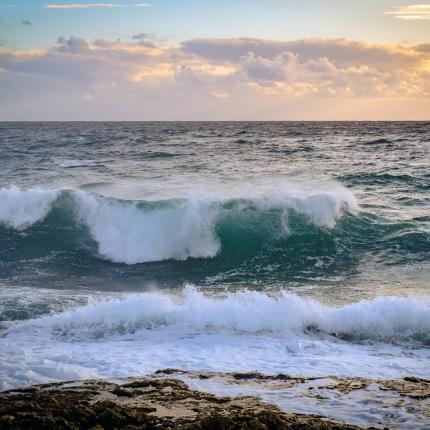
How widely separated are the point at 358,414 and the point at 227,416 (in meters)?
1.27

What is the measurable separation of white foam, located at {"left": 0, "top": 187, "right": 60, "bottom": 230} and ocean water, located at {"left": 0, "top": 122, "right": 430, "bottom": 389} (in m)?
0.05

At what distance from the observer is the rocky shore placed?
427 cm

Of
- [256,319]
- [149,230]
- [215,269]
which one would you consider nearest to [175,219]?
[149,230]

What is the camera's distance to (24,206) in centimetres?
1788

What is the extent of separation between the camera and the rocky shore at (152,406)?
4273mm

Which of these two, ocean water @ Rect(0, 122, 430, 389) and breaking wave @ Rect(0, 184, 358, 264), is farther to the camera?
breaking wave @ Rect(0, 184, 358, 264)

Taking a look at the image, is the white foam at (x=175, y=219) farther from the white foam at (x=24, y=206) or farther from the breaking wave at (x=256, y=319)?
the breaking wave at (x=256, y=319)

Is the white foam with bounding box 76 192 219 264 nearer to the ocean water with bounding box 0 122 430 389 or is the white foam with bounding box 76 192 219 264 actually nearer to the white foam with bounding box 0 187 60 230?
the ocean water with bounding box 0 122 430 389

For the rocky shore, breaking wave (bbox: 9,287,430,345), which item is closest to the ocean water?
breaking wave (bbox: 9,287,430,345)

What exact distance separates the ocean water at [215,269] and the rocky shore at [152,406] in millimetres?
544

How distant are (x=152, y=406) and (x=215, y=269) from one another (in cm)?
839

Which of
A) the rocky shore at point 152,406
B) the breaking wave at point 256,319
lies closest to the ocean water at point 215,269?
the breaking wave at point 256,319

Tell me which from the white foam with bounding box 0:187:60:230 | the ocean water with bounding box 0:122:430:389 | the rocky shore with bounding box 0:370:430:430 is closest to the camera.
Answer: the rocky shore with bounding box 0:370:430:430

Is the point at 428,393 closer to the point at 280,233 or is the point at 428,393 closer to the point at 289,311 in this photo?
the point at 289,311
